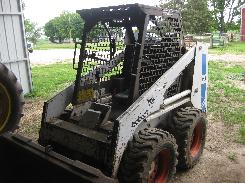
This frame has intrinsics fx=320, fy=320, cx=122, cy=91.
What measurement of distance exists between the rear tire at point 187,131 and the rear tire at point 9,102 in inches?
86.0

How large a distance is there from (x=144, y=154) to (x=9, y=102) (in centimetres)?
219

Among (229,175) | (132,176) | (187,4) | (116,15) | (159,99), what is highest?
(187,4)

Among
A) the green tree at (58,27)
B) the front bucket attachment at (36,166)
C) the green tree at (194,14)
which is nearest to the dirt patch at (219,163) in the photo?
the front bucket attachment at (36,166)

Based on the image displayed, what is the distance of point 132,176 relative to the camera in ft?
10.9

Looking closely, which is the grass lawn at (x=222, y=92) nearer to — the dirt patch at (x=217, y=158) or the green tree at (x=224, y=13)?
the dirt patch at (x=217, y=158)

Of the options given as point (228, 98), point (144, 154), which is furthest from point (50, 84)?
point (144, 154)

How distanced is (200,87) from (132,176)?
2.22 meters

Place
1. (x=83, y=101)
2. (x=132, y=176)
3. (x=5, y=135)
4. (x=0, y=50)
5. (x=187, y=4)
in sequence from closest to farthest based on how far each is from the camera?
(x=132, y=176), (x=5, y=135), (x=83, y=101), (x=0, y=50), (x=187, y=4)

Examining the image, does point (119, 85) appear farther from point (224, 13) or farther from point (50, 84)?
point (224, 13)

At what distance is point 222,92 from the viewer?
915 centimetres

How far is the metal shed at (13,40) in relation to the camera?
8.37 m

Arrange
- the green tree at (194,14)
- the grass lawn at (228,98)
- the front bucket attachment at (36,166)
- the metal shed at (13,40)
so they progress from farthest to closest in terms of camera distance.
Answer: the green tree at (194,14) < the metal shed at (13,40) < the grass lawn at (228,98) < the front bucket attachment at (36,166)

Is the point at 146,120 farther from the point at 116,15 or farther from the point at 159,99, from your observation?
the point at 116,15

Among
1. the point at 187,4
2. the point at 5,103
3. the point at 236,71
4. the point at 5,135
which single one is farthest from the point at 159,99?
the point at 187,4
